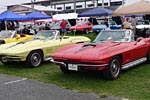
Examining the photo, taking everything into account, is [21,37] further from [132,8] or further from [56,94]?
[56,94]

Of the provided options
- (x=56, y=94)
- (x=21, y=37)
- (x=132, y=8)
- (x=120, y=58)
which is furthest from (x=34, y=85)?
(x=132, y=8)

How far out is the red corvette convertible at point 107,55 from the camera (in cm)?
672

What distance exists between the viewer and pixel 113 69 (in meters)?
7.05

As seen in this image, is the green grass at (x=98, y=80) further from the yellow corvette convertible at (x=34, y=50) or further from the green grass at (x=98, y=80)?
the yellow corvette convertible at (x=34, y=50)

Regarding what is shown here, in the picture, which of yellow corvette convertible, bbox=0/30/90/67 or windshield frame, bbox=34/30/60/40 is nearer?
yellow corvette convertible, bbox=0/30/90/67

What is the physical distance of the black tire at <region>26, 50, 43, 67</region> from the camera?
29.5ft

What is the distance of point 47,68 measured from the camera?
8.98 meters

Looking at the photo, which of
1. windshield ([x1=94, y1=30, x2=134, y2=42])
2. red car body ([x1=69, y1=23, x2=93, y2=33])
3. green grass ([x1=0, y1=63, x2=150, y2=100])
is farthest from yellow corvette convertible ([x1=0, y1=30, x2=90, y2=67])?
red car body ([x1=69, y1=23, x2=93, y2=33])

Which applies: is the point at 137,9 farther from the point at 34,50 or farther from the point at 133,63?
the point at 34,50

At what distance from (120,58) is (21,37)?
8.19 meters

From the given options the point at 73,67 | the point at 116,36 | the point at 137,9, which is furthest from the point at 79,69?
the point at 137,9

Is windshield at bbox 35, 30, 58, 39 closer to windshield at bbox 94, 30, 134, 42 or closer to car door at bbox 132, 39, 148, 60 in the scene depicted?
windshield at bbox 94, 30, 134, 42

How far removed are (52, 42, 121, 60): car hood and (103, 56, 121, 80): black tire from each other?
348mm

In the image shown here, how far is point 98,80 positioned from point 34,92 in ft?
5.64
